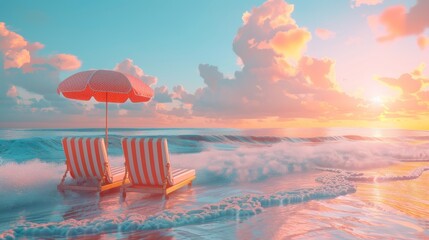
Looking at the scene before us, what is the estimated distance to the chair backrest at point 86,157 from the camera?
8.28 metres

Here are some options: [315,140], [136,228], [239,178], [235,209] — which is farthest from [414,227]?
[315,140]

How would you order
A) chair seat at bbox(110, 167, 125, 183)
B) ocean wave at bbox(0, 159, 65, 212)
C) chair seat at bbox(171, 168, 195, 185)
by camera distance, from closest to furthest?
ocean wave at bbox(0, 159, 65, 212) < chair seat at bbox(171, 168, 195, 185) < chair seat at bbox(110, 167, 125, 183)

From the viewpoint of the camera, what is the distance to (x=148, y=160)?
7.69 m

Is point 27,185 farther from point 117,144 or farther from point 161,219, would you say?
point 117,144

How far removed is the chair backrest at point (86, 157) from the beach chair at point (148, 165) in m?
0.86

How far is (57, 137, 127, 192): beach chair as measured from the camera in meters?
8.29

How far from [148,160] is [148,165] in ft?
0.45

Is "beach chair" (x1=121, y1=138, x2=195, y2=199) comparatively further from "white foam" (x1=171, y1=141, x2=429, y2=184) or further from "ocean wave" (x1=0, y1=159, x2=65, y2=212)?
"white foam" (x1=171, y1=141, x2=429, y2=184)

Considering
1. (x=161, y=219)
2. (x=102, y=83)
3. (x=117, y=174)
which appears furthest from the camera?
(x=117, y=174)

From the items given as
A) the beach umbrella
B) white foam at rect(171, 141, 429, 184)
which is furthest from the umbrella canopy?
white foam at rect(171, 141, 429, 184)

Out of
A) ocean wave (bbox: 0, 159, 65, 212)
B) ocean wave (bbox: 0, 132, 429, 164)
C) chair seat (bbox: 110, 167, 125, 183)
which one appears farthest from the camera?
ocean wave (bbox: 0, 132, 429, 164)

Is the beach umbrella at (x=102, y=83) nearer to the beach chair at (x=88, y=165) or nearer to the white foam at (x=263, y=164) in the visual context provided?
the beach chair at (x=88, y=165)

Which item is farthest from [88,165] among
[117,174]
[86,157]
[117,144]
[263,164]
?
[117,144]

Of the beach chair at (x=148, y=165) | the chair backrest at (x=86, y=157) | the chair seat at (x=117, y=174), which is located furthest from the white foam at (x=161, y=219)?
the chair seat at (x=117, y=174)
